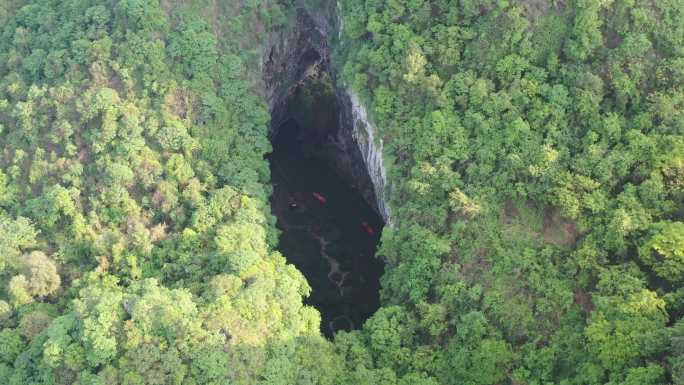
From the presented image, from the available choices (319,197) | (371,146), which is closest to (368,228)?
(319,197)

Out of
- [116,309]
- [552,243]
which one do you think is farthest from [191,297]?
[552,243]

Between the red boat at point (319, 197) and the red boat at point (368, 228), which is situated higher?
the red boat at point (368, 228)

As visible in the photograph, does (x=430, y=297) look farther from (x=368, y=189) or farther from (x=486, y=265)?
(x=368, y=189)

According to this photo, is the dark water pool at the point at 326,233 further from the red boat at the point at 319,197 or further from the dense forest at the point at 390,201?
the dense forest at the point at 390,201

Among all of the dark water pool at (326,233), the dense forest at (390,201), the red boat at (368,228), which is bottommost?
the dark water pool at (326,233)

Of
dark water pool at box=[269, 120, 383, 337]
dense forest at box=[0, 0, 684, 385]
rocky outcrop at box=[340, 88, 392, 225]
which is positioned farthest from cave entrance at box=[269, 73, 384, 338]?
dense forest at box=[0, 0, 684, 385]

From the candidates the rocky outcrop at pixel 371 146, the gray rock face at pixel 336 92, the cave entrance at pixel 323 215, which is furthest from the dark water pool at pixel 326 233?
the rocky outcrop at pixel 371 146

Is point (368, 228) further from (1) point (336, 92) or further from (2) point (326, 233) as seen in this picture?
(1) point (336, 92)

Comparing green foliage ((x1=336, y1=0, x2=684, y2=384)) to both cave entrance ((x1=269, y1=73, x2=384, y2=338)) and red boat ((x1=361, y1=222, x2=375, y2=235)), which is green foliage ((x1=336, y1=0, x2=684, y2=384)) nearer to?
cave entrance ((x1=269, y1=73, x2=384, y2=338))
